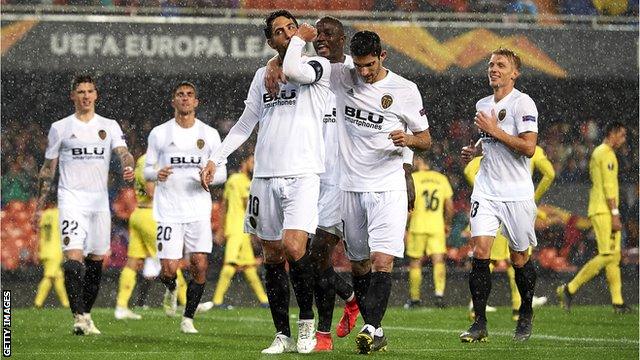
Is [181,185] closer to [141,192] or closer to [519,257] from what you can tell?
[141,192]

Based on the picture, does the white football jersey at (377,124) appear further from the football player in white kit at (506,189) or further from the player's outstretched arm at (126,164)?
the player's outstretched arm at (126,164)

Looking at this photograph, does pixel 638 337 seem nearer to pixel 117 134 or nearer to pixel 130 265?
pixel 117 134

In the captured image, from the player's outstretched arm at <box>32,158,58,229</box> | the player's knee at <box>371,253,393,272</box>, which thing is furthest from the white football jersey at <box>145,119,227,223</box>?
the player's knee at <box>371,253,393,272</box>

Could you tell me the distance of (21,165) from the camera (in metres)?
23.4

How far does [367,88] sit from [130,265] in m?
7.14

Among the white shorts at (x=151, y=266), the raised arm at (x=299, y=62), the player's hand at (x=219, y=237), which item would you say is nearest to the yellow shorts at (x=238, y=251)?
the player's hand at (x=219, y=237)

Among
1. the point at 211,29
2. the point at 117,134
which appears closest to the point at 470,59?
the point at 211,29

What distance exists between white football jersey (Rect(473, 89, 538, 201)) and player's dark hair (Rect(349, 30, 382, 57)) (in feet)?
7.06

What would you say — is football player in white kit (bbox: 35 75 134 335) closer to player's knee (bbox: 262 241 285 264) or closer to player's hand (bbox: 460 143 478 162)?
player's hand (bbox: 460 143 478 162)

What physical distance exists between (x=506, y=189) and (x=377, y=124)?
6.53 ft

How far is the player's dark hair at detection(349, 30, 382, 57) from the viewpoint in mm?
9883

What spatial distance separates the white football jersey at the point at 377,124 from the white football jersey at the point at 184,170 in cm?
365

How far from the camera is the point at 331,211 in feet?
35.3

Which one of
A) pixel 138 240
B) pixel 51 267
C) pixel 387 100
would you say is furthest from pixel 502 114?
pixel 51 267
